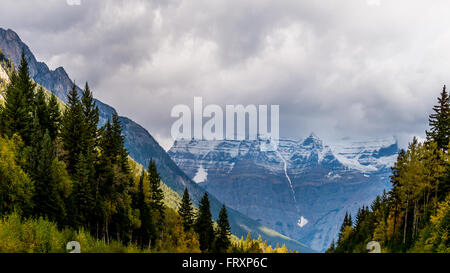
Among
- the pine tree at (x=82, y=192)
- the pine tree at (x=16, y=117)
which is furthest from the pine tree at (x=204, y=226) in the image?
the pine tree at (x=16, y=117)

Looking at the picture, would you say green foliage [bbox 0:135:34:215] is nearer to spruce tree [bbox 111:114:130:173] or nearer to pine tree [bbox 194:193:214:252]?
spruce tree [bbox 111:114:130:173]

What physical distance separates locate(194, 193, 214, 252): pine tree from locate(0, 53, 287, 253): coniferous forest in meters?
0.26

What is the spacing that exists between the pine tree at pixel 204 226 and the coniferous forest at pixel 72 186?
10.1 inches

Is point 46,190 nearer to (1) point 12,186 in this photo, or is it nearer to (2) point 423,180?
(1) point 12,186

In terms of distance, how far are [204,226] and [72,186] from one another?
157 ft

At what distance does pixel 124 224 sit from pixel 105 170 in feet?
39.6

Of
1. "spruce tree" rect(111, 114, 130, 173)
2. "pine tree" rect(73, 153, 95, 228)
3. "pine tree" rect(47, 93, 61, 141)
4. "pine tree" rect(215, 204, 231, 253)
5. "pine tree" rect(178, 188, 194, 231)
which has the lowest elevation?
"pine tree" rect(215, 204, 231, 253)

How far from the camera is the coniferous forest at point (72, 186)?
3567 centimetres

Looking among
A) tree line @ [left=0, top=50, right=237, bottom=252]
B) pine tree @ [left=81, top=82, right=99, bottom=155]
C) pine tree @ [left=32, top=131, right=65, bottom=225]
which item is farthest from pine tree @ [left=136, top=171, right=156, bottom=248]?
pine tree @ [left=32, top=131, right=65, bottom=225]

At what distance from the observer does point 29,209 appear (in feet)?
128

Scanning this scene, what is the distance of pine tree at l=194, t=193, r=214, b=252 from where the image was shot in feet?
291

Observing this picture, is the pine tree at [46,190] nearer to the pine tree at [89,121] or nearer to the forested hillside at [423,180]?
the pine tree at [89,121]

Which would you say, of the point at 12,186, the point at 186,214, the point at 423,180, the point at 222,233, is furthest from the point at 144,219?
the point at 423,180
